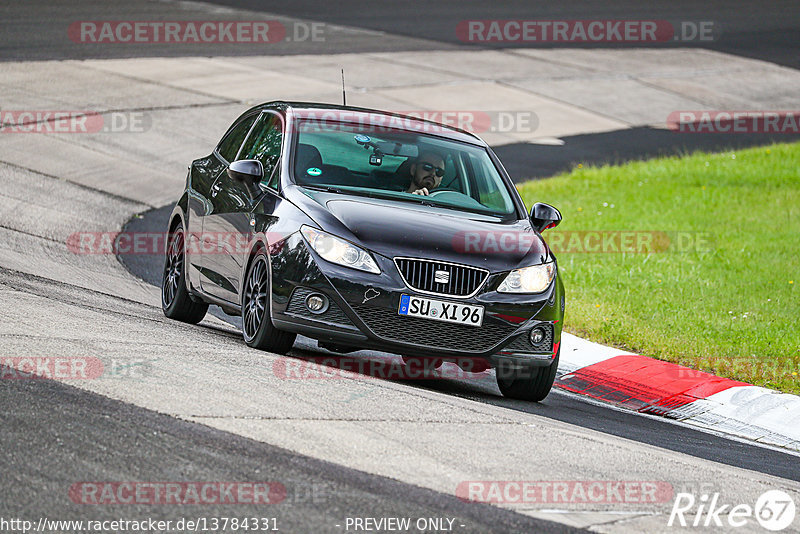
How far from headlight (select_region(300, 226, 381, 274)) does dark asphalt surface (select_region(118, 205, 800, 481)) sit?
3.76 feet

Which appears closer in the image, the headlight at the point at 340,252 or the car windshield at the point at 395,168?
the headlight at the point at 340,252

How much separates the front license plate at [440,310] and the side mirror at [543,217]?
4.34 feet

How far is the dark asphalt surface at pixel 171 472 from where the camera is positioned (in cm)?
510

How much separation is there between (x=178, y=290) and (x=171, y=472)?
4.84 metres

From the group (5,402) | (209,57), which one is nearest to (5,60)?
(209,57)

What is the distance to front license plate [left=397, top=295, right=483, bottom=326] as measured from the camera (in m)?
7.84

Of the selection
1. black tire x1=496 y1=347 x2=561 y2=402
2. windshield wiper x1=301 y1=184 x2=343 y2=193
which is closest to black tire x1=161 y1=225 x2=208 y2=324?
windshield wiper x1=301 y1=184 x2=343 y2=193

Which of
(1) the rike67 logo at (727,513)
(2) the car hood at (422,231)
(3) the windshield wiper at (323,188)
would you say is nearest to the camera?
(1) the rike67 logo at (727,513)

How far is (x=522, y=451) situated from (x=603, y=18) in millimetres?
33421

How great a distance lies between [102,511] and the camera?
5.02 metres

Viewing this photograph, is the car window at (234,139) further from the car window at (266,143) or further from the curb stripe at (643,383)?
the curb stripe at (643,383)

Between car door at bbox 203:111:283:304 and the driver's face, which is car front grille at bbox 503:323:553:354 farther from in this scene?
car door at bbox 203:111:283:304

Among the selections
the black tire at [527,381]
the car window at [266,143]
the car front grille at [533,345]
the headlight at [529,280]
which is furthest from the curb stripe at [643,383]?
the car window at [266,143]

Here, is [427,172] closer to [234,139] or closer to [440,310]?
[440,310]
